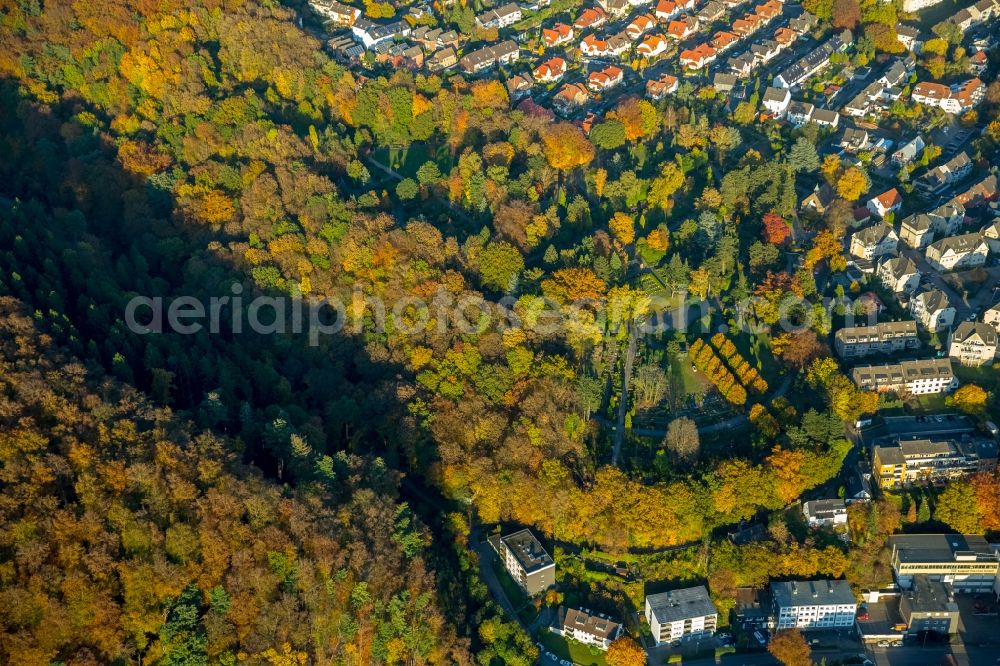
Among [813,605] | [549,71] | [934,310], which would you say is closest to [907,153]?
[934,310]

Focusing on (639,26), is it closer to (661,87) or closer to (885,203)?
Answer: (661,87)

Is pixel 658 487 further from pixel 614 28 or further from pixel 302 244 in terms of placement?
pixel 614 28

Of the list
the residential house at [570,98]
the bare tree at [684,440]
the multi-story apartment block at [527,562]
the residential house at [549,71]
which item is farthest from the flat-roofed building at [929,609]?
the residential house at [549,71]

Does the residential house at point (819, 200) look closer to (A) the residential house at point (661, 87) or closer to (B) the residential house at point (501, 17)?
(A) the residential house at point (661, 87)

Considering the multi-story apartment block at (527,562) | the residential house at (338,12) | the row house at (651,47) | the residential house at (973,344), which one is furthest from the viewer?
the residential house at (338,12)

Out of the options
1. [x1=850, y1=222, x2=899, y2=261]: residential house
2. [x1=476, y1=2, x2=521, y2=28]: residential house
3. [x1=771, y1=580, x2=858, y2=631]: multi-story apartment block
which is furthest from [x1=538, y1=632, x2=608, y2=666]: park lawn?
[x1=476, y1=2, x2=521, y2=28]: residential house

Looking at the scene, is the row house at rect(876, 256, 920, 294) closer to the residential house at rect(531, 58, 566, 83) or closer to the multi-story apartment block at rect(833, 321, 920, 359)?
the multi-story apartment block at rect(833, 321, 920, 359)
